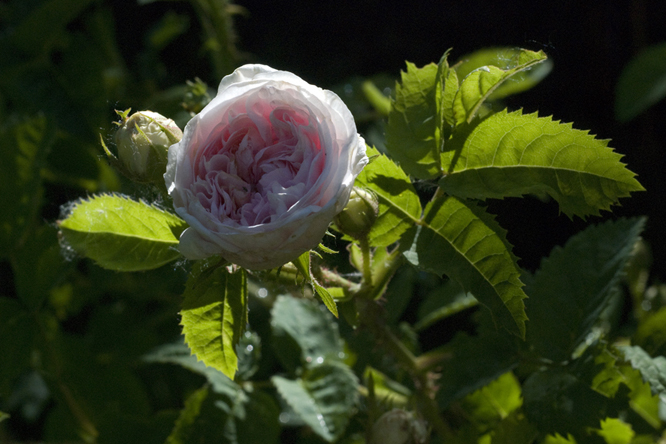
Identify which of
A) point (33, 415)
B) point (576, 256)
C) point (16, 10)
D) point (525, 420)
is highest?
point (16, 10)

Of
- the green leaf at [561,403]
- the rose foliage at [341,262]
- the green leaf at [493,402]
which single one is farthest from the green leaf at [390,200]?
the green leaf at [493,402]

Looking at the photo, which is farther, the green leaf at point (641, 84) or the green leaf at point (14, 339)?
the green leaf at point (641, 84)

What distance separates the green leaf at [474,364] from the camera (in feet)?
3.62

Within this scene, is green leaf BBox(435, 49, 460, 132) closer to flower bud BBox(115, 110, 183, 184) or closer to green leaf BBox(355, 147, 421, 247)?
green leaf BBox(355, 147, 421, 247)

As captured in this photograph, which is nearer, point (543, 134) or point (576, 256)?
point (543, 134)

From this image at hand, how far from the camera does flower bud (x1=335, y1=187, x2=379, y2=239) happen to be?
0.82 meters

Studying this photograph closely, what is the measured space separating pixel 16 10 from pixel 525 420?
1890 mm

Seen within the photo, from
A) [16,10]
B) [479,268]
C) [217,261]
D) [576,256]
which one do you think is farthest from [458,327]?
[16,10]

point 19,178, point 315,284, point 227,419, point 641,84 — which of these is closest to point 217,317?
point 315,284

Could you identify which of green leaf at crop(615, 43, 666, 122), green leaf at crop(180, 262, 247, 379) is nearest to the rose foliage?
green leaf at crop(180, 262, 247, 379)

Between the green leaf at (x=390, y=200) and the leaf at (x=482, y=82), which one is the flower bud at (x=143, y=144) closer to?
the green leaf at (x=390, y=200)

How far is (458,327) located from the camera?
2.04 metres

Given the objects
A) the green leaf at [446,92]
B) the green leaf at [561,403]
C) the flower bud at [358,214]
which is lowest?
the green leaf at [561,403]

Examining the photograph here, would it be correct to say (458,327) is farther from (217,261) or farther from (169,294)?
(217,261)
